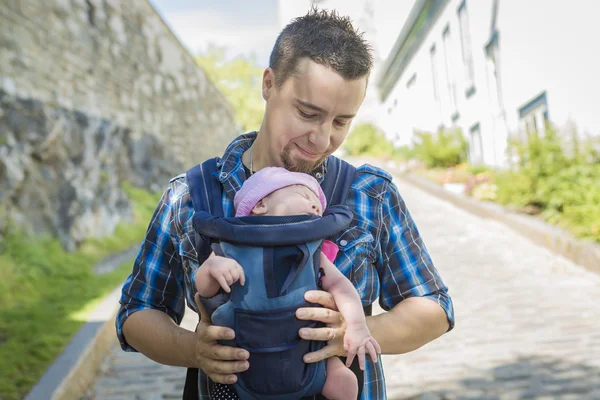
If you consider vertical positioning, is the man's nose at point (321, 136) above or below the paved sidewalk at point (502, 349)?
above

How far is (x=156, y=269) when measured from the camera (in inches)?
90.4

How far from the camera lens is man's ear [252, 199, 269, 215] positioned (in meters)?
2.05

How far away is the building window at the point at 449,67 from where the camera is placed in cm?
2302

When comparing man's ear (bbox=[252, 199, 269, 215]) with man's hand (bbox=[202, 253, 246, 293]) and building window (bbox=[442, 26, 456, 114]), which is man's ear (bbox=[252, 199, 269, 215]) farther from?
building window (bbox=[442, 26, 456, 114])

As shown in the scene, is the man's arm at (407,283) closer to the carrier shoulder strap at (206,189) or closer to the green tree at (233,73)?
the carrier shoulder strap at (206,189)

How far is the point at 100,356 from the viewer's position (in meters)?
5.80

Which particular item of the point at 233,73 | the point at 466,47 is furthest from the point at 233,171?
the point at 233,73

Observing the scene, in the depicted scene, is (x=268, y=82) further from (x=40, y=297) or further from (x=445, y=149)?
(x=445, y=149)

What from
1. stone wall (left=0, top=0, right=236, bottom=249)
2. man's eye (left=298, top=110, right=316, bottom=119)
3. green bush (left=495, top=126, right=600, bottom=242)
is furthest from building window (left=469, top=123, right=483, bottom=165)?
man's eye (left=298, top=110, right=316, bottom=119)

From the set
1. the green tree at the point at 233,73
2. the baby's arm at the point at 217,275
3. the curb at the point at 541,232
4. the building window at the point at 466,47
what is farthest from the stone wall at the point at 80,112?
the green tree at the point at 233,73

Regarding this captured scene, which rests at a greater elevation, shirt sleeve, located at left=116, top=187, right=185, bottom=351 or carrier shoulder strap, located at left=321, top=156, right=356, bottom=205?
carrier shoulder strap, located at left=321, top=156, right=356, bottom=205

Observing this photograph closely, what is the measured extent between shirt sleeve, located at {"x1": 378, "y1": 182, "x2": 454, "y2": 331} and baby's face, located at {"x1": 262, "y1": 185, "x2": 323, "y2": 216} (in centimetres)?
31

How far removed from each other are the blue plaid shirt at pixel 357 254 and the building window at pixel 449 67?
2146 centimetres

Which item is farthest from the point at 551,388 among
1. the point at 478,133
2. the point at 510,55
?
the point at 478,133
